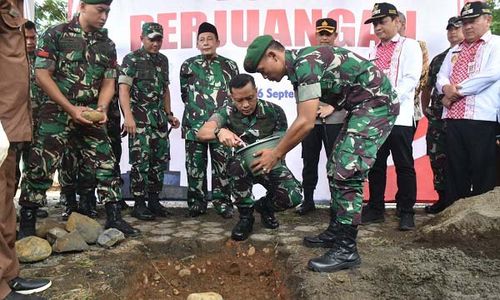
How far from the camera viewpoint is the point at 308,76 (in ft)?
8.87

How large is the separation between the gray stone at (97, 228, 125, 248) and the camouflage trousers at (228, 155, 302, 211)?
943 mm

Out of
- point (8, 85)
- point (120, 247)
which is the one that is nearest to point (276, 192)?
point (120, 247)

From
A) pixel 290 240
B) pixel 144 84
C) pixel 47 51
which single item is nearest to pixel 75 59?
pixel 47 51

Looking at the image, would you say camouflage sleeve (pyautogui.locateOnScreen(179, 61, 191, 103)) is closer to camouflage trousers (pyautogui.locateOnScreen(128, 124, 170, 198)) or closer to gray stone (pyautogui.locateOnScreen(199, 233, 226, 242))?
camouflage trousers (pyautogui.locateOnScreen(128, 124, 170, 198))

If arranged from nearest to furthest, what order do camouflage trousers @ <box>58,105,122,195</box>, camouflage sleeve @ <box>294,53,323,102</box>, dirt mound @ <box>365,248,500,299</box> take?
dirt mound @ <box>365,248,500,299</box>
camouflage sleeve @ <box>294,53,323,102</box>
camouflage trousers @ <box>58,105,122,195</box>

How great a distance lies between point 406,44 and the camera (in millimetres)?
4020

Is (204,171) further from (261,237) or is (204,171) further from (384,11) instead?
(384,11)

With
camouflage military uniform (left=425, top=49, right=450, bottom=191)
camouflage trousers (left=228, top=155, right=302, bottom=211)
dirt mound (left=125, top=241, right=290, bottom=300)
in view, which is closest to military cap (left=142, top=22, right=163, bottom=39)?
camouflage trousers (left=228, top=155, right=302, bottom=211)

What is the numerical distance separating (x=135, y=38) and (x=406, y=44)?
300 centimetres

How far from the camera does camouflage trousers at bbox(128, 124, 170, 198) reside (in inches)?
174

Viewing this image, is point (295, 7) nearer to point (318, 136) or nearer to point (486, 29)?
point (318, 136)

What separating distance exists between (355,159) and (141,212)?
235 cm

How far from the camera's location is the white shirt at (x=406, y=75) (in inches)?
156

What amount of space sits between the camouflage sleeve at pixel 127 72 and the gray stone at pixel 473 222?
2.89 meters
